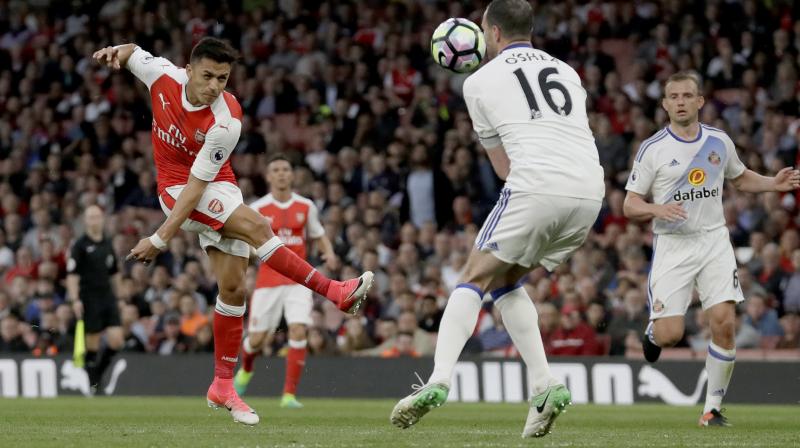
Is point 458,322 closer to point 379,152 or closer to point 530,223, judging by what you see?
point 530,223

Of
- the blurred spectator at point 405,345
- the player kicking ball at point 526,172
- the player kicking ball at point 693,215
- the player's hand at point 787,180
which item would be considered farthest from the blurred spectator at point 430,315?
the player kicking ball at point 526,172

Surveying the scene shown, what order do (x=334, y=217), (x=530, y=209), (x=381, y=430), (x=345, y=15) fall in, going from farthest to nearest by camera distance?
(x=345, y=15), (x=334, y=217), (x=381, y=430), (x=530, y=209)

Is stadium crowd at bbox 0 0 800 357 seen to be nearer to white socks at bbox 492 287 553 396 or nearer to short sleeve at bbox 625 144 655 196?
short sleeve at bbox 625 144 655 196

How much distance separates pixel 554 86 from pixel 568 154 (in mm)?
391

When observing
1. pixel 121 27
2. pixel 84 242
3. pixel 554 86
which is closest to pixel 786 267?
pixel 84 242

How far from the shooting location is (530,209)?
23.3 feet

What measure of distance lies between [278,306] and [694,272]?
545 centimetres

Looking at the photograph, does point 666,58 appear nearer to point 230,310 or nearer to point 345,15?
point 345,15

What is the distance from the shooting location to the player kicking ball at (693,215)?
9594mm

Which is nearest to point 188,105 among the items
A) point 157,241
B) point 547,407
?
point 157,241

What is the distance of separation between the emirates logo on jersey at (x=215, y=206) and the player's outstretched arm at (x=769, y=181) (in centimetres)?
374

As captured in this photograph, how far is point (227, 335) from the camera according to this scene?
9312 mm

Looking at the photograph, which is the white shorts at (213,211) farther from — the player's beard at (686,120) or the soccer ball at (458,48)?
the player's beard at (686,120)

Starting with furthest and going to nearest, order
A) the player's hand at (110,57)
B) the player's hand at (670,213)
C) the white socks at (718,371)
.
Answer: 1. the white socks at (718,371)
2. the player's hand at (670,213)
3. the player's hand at (110,57)
